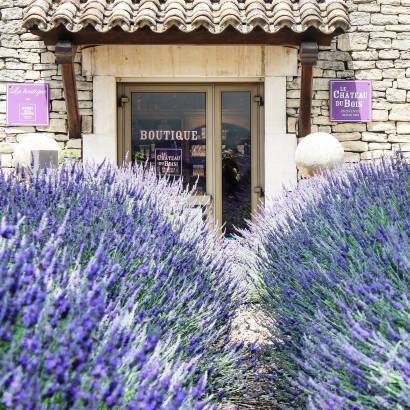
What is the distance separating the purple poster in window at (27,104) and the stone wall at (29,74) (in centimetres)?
7

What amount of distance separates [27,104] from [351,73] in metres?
3.82

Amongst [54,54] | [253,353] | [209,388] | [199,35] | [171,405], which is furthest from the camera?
[54,54]

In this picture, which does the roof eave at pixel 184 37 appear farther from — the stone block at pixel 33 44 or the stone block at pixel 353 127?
the stone block at pixel 353 127

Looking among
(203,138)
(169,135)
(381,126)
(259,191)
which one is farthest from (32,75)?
(381,126)

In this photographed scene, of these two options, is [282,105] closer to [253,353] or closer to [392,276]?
[253,353]

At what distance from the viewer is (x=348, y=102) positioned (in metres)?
7.46

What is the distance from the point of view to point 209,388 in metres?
2.79

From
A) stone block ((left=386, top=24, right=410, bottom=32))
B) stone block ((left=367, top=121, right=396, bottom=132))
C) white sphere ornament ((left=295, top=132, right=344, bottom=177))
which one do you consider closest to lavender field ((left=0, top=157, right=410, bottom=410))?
white sphere ornament ((left=295, top=132, right=344, bottom=177))

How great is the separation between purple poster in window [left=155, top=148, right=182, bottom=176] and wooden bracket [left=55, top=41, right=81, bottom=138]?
3.27 feet

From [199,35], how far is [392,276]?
205 inches

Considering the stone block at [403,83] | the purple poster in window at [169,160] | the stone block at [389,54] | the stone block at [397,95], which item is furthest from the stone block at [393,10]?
the purple poster in window at [169,160]

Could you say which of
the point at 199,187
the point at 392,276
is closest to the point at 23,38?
the point at 199,187

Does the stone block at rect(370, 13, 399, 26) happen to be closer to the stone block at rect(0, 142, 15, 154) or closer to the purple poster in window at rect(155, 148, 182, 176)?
the purple poster in window at rect(155, 148, 182, 176)

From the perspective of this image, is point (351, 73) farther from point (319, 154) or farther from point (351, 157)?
point (319, 154)
